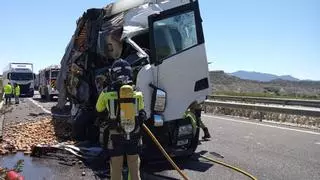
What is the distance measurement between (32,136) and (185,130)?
15.0ft

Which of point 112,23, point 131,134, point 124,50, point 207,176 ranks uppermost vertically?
point 112,23

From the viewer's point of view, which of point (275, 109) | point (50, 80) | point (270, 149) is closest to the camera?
point (270, 149)

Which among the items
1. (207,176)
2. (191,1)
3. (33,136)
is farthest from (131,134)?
(33,136)

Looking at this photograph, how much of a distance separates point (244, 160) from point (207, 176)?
1.66 metres

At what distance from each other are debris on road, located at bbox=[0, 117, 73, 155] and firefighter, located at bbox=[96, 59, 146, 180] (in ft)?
14.9

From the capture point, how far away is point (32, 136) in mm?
11422

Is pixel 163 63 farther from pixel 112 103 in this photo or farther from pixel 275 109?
pixel 275 109

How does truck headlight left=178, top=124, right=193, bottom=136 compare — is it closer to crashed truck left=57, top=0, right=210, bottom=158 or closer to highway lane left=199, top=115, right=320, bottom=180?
crashed truck left=57, top=0, right=210, bottom=158

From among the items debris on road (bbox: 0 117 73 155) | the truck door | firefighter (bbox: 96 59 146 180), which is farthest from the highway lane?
debris on road (bbox: 0 117 73 155)

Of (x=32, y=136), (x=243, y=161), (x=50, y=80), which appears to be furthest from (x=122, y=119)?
(x=50, y=80)

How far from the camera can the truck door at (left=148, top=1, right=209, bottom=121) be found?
8109 millimetres

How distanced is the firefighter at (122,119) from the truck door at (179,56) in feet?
7.46

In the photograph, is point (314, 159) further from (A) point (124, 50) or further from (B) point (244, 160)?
(A) point (124, 50)

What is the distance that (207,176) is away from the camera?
7.64 m
